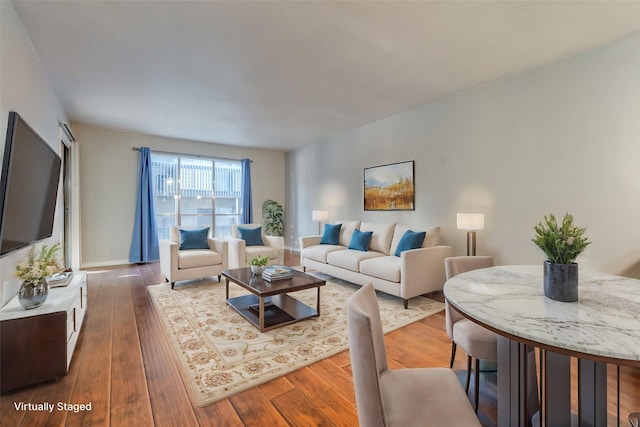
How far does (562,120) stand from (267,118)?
12.9ft

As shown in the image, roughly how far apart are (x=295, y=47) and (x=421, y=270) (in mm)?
2742

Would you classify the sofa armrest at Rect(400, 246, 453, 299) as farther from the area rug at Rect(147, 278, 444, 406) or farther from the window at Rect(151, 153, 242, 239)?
the window at Rect(151, 153, 242, 239)

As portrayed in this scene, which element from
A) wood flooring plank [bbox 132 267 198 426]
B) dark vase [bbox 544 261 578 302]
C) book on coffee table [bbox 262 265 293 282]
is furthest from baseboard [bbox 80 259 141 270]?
A: dark vase [bbox 544 261 578 302]

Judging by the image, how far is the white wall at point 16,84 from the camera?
6.66ft

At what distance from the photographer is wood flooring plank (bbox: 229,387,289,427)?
1577mm

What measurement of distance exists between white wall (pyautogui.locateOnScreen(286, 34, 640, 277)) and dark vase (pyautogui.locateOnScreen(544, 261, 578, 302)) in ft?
7.67

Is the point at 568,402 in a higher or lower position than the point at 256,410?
higher

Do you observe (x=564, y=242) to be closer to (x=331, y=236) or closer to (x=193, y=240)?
(x=331, y=236)

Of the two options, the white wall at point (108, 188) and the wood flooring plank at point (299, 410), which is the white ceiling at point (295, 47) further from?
the wood flooring plank at point (299, 410)

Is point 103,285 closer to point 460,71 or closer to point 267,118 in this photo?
point 267,118

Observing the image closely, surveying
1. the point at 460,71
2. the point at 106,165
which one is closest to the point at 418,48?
the point at 460,71

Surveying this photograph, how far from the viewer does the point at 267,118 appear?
4.84 metres

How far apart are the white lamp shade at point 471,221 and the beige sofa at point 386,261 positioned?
1.37 feet

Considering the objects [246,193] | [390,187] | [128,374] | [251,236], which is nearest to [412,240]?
[390,187]
